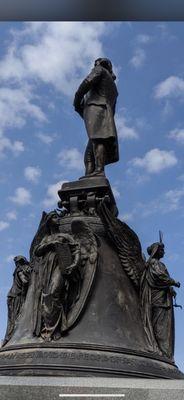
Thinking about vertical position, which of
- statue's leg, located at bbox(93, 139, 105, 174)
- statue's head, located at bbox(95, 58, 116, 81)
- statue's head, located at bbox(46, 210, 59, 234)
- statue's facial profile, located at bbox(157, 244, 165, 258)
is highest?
statue's head, located at bbox(95, 58, 116, 81)

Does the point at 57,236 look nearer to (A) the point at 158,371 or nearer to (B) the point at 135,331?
(B) the point at 135,331

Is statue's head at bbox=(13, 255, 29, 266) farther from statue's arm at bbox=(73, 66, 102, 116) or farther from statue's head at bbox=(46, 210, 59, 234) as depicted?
statue's arm at bbox=(73, 66, 102, 116)

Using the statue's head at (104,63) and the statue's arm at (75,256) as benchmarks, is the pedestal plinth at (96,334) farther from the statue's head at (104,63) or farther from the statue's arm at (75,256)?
the statue's head at (104,63)

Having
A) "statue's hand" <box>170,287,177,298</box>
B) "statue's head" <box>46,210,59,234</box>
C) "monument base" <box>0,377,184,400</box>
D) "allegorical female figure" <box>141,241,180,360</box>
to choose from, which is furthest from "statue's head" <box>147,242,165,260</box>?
"monument base" <box>0,377,184,400</box>

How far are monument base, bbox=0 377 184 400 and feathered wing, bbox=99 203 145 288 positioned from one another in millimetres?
3524

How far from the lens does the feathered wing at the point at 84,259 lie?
8.57 metres

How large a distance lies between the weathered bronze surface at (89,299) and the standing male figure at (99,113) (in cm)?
62

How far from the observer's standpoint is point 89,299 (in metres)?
8.77

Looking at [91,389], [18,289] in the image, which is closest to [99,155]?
[18,289]

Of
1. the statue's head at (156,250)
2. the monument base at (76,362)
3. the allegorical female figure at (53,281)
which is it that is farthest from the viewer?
the statue's head at (156,250)

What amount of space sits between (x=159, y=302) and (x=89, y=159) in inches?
147

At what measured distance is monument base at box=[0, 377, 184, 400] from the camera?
229 inches

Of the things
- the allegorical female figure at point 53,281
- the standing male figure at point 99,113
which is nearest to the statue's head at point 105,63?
the standing male figure at point 99,113

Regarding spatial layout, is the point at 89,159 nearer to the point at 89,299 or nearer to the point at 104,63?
the point at 104,63
